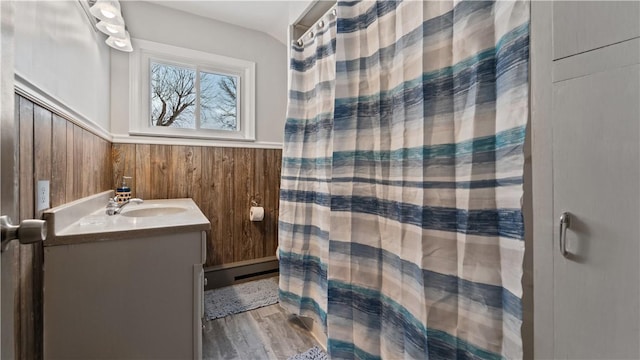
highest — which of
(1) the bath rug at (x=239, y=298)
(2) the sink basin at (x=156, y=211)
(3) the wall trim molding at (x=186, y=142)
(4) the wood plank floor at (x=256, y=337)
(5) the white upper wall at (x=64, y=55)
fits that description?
(5) the white upper wall at (x=64, y=55)

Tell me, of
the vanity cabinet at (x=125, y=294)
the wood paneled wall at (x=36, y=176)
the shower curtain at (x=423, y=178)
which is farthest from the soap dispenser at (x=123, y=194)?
the shower curtain at (x=423, y=178)

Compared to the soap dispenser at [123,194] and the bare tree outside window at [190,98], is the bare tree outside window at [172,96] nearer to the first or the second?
the bare tree outside window at [190,98]

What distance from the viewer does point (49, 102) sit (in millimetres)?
923

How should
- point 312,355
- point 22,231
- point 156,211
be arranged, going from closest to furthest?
point 22,231
point 312,355
point 156,211

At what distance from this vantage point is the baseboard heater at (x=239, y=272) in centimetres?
227

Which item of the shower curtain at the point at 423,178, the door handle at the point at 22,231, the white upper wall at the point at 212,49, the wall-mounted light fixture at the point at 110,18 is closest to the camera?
the door handle at the point at 22,231

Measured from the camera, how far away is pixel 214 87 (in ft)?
8.11

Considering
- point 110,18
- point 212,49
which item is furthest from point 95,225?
point 212,49

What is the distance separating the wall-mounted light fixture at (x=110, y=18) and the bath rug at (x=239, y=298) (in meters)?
1.96

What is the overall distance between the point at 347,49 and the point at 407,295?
1.08m

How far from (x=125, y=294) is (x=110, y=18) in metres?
1.51

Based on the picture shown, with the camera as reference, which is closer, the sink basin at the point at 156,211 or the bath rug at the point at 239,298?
the sink basin at the point at 156,211

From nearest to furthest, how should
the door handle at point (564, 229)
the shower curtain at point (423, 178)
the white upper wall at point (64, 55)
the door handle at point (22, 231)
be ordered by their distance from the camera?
1. the door handle at point (22, 231)
2. the door handle at point (564, 229)
3. the shower curtain at point (423, 178)
4. the white upper wall at point (64, 55)

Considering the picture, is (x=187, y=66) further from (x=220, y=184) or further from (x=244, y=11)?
(x=220, y=184)
